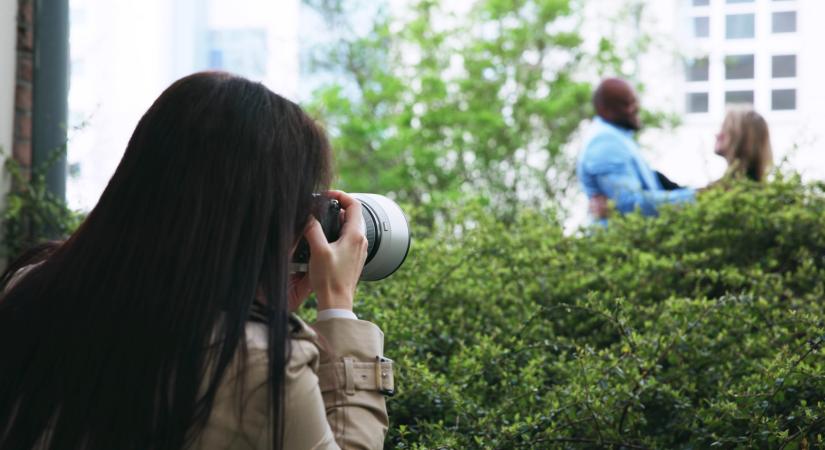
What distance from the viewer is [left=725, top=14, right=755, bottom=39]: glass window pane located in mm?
13008

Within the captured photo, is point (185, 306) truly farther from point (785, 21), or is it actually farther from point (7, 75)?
point (785, 21)

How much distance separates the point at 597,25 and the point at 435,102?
2071 mm

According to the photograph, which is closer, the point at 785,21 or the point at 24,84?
the point at 24,84

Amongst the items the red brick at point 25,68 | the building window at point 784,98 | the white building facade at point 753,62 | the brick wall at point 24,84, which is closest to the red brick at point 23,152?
the brick wall at point 24,84

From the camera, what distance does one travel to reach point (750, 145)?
458 centimetres

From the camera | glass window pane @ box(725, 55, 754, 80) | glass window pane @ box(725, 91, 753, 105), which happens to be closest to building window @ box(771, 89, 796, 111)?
glass window pane @ box(725, 91, 753, 105)

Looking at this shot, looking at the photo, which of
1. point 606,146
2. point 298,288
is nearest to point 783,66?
point 606,146

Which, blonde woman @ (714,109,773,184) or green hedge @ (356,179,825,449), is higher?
blonde woman @ (714,109,773,184)

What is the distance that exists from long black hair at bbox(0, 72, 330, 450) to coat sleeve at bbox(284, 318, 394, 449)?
9 cm

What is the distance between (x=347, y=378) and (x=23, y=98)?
2.77 m

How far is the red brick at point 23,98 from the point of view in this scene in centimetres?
402

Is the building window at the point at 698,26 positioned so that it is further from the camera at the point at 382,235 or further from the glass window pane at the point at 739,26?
the camera at the point at 382,235

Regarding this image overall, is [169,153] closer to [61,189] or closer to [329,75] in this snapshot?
[61,189]

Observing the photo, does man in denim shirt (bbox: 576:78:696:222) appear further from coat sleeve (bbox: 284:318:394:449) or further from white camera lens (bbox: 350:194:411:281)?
coat sleeve (bbox: 284:318:394:449)
